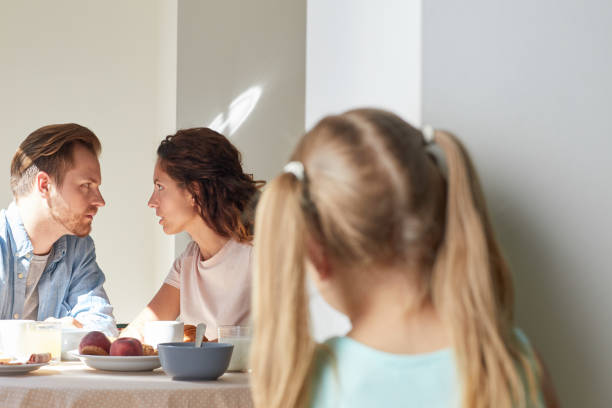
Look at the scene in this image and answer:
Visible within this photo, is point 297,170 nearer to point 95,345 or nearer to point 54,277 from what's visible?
point 95,345

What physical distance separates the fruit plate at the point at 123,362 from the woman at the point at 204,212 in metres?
0.81

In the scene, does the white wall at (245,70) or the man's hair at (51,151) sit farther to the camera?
the white wall at (245,70)

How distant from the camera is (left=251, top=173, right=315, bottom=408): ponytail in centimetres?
85

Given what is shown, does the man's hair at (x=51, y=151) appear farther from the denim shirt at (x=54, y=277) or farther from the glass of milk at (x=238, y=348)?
the glass of milk at (x=238, y=348)

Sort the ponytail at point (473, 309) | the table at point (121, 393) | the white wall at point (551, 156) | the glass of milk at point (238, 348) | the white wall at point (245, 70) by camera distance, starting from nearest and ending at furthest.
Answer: the ponytail at point (473, 309) → the white wall at point (551, 156) → the table at point (121, 393) → the glass of milk at point (238, 348) → the white wall at point (245, 70)

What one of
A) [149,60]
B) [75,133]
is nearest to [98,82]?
[149,60]

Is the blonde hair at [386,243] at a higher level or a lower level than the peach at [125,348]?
higher

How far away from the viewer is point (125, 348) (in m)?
1.51

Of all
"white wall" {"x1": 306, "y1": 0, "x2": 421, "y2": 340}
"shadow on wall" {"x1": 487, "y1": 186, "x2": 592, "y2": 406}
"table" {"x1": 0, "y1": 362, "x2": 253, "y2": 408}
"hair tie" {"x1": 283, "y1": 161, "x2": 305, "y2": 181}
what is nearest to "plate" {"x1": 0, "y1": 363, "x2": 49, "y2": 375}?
"table" {"x1": 0, "y1": 362, "x2": 253, "y2": 408}

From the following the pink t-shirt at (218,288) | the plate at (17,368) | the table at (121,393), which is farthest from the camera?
the pink t-shirt at (218,288)

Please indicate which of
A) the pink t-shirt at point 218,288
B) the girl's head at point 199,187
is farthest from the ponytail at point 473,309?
the girl's head at point 199,187

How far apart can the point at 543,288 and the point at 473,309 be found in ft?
1.07

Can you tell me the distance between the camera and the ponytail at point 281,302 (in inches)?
33.4

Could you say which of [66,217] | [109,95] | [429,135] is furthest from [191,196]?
[109,95]
